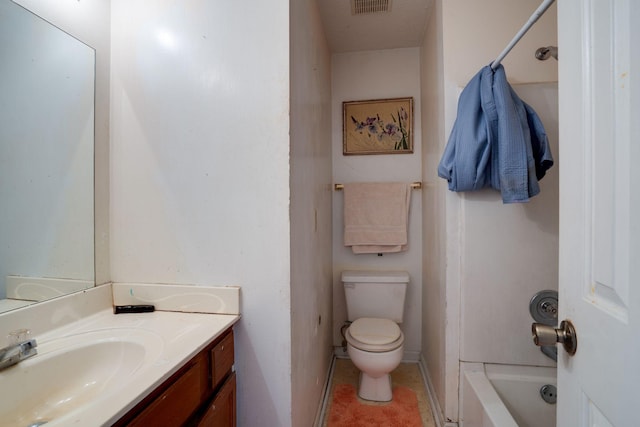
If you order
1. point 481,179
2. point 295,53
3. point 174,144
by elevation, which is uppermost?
point 295,53

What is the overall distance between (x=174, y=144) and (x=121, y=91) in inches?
12.9

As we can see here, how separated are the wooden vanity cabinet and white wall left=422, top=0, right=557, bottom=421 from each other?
1.06 m

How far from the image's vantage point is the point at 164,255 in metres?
1.06

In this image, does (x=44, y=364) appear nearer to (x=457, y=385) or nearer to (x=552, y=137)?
(x=457, y=385)

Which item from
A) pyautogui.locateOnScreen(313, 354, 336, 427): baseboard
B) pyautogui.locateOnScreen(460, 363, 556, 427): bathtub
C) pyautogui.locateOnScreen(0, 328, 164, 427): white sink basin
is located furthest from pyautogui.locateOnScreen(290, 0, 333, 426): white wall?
pyautogui.locateOnScreen(460, 363, 556, 427): bathtub

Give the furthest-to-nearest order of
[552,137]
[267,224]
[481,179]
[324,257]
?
[324,257] → [552,137] → [481,179] → [267,224]

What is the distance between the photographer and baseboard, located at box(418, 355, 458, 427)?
138 cm

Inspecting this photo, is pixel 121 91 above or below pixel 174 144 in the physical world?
above

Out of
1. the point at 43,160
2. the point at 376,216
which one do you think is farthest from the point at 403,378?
the point at 43,160

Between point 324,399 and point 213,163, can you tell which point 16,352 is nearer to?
point 213,163

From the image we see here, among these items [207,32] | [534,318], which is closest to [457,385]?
[534,318]

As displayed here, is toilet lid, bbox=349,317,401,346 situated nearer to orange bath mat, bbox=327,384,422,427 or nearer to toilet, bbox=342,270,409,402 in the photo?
toilet, bbox=342,270,409,402

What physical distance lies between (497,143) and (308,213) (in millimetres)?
885

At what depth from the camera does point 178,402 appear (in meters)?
0.68
